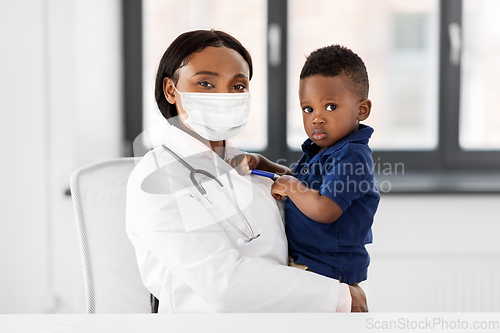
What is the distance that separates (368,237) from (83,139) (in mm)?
1470

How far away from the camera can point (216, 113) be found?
41.5 inches

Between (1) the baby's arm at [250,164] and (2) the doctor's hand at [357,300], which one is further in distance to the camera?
(1) the baby's arm at [250,164]

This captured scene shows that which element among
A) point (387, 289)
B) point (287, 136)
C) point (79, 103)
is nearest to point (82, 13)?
point (79, 103)

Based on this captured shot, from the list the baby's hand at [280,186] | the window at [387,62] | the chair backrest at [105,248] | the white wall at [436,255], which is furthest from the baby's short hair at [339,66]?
the window at [387,62]

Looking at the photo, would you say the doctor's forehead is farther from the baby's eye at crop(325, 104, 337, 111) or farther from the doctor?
the baby's eye at crop(325, 104, 337, 111)

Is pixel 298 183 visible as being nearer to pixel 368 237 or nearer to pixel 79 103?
pixel 368 237

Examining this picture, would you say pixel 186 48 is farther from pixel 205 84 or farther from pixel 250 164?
pixel 250 164

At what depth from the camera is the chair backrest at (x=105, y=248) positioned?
1.21m

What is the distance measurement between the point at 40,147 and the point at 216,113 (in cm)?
119

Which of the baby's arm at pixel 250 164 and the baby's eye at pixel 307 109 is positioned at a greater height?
the baby's eye at pixel 307 109

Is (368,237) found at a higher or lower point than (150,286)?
higher

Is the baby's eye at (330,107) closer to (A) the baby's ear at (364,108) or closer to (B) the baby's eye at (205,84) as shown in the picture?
(A) the baby's ear at (364,108)

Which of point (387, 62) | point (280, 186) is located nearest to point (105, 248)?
point (280, 186)

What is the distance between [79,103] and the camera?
1961 mm
